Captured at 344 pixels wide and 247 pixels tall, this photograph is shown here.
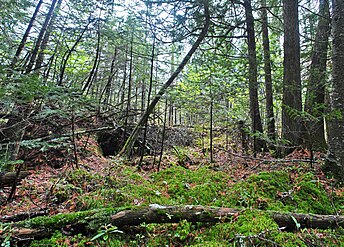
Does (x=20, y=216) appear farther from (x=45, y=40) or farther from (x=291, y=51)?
(x=291, y=51)

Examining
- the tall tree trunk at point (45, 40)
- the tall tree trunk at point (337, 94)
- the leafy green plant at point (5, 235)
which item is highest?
the tall tree trunk at point (45, 40)

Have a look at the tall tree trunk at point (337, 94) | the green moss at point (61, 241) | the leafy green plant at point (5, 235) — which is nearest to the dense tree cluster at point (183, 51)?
the tall tree trunk at point (337, 94)

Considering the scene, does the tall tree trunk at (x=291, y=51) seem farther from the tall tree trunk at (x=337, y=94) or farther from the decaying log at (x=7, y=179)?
the decaying log at (x=7, y=179)

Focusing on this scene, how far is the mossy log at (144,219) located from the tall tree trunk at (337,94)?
1.62 m

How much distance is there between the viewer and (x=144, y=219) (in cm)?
278

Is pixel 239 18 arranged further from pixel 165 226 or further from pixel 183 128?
pixel 165 226

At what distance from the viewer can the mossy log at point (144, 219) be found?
102 inches

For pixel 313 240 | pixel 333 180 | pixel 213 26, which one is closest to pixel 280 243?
pixel 313 240

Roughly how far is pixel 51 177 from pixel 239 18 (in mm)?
8269

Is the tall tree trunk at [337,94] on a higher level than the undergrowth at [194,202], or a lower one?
higher

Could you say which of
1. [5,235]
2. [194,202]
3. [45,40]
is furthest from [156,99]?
[5,235]

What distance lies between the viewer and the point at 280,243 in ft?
7.88

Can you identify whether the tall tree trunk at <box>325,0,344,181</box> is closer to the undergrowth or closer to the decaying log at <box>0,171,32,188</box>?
the undergrowth

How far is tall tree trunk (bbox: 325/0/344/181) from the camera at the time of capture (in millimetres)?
4008
